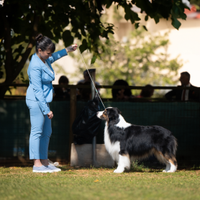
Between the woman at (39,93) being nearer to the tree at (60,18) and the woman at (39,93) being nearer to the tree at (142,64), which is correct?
the tree at (60,18)

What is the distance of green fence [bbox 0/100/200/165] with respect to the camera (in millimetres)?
7254

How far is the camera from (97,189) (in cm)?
443

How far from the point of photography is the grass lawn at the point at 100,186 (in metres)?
4.05

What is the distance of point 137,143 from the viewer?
6180 millimetres

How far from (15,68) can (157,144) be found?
3.74 m

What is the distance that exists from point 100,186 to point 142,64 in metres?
18.8

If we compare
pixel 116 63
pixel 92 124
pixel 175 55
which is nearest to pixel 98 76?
pixel 116 63

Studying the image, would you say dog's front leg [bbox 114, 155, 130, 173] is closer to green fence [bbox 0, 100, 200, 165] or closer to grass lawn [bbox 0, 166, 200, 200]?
grass lawn [bbox 0, 166, 200, 200]

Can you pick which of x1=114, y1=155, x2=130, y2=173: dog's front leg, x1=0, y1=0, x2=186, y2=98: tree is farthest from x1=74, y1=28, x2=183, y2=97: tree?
x1=114, y1=155, x2=130, y2=173: dog's front leg

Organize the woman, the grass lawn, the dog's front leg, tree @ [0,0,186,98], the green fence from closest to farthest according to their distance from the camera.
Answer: the grass lawn < the woman < the dog's front leg < tree @ [0,0,186,98] < the green fence

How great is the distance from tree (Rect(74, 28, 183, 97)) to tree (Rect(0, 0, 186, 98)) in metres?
14.0

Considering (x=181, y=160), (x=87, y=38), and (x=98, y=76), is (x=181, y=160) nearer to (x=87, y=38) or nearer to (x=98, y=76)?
(x=87, y=38)

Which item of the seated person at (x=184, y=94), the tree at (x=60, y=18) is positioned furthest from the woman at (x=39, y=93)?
the seated person at (x=184, y=94)

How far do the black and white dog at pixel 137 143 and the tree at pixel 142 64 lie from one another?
52.6ft
